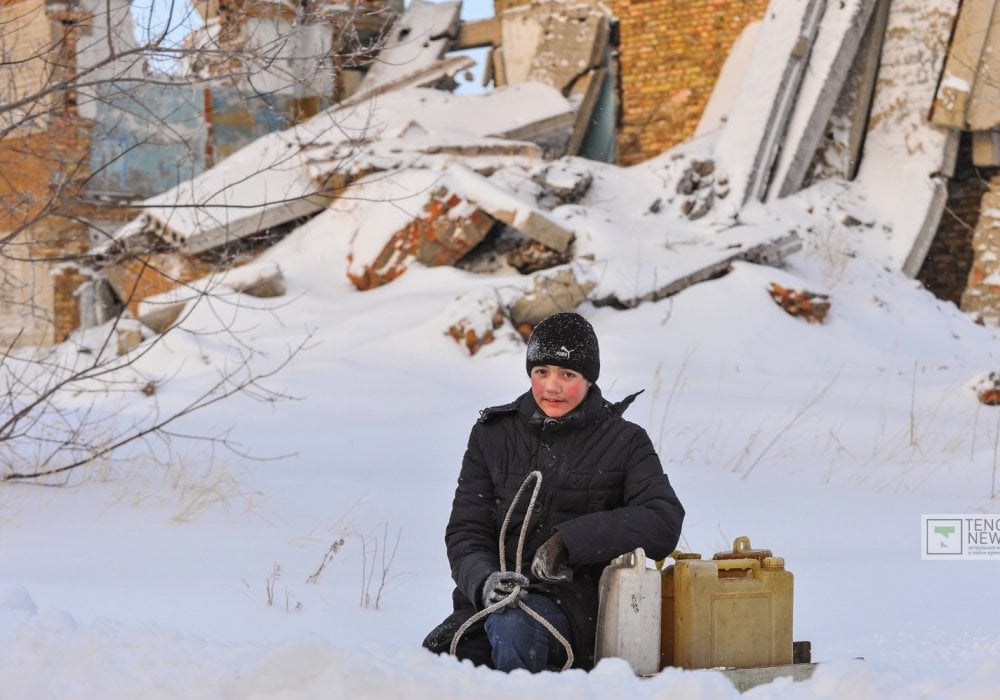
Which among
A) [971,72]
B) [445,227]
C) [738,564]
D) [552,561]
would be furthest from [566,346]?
[971,72]

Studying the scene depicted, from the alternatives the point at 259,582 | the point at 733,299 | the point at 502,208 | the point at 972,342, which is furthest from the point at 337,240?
the point at 259,582

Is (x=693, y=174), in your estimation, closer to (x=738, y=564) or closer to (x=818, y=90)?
(x=818, y=90)

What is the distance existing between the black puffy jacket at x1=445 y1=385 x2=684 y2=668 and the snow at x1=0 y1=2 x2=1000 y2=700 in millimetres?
302

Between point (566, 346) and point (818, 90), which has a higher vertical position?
point (566, 346)

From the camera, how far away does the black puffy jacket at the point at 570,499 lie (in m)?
2.67

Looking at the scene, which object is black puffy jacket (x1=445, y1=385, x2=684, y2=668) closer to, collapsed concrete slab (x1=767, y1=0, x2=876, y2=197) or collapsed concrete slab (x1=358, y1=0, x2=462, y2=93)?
collapsed concrete slab (x1=767, y1=0, x2=876, y2=197)

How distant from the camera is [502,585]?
104 inches

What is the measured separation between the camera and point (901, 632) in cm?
387

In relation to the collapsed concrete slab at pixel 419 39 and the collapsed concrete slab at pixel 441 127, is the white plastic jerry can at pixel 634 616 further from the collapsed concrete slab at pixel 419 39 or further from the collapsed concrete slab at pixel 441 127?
the collapsed concrete slab at pixel 419 39

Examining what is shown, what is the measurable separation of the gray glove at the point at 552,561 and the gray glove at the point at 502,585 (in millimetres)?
40

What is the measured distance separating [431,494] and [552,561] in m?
3.47

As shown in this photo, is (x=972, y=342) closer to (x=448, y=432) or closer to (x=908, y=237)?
(x=908, y=237)

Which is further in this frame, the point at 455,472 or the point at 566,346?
the point at 455,472
